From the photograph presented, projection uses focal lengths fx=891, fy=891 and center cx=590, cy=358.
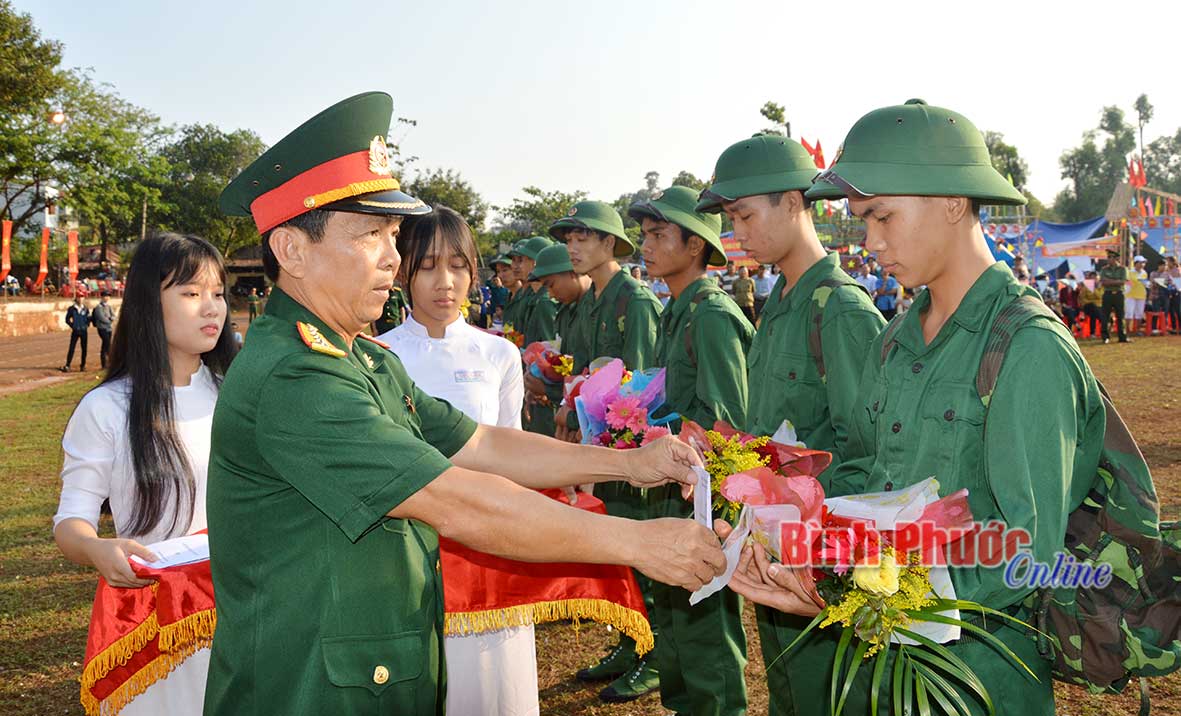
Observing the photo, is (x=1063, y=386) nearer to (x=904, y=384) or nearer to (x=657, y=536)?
(x=904, y=384)

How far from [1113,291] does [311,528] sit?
23.7 m

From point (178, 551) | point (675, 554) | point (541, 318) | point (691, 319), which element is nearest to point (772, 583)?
point (675, 554)

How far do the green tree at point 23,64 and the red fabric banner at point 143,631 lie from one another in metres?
39.9

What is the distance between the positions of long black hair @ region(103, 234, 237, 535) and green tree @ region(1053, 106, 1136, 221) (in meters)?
87.0

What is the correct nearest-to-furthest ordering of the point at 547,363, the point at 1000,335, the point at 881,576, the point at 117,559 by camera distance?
1. the point at 881,576
2. the point at 1000,335
3. the point at 117,559
4. the point at 547,363

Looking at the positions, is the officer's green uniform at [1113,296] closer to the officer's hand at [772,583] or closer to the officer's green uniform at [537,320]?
the officer's green uniform at [537,320]

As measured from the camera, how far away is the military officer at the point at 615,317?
204 inches

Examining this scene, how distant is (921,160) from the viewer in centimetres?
239

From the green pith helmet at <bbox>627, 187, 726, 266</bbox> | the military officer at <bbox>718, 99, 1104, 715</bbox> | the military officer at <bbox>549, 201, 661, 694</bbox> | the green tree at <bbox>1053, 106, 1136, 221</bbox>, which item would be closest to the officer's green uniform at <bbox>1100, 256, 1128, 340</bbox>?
the military officer at <bbox>549, 201, 661, 694</bbox>

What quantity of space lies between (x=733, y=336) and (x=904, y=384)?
1963 millimetres

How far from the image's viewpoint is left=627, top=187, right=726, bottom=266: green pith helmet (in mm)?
5016

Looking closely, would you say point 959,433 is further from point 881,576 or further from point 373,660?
point 373,660

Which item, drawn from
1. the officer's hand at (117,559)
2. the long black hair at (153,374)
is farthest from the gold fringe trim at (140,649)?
the long black hair at (153,374)

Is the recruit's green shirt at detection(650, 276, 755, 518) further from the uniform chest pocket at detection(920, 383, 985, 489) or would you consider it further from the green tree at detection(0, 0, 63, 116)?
the green tree at detection(0, 0, 63, 116)
